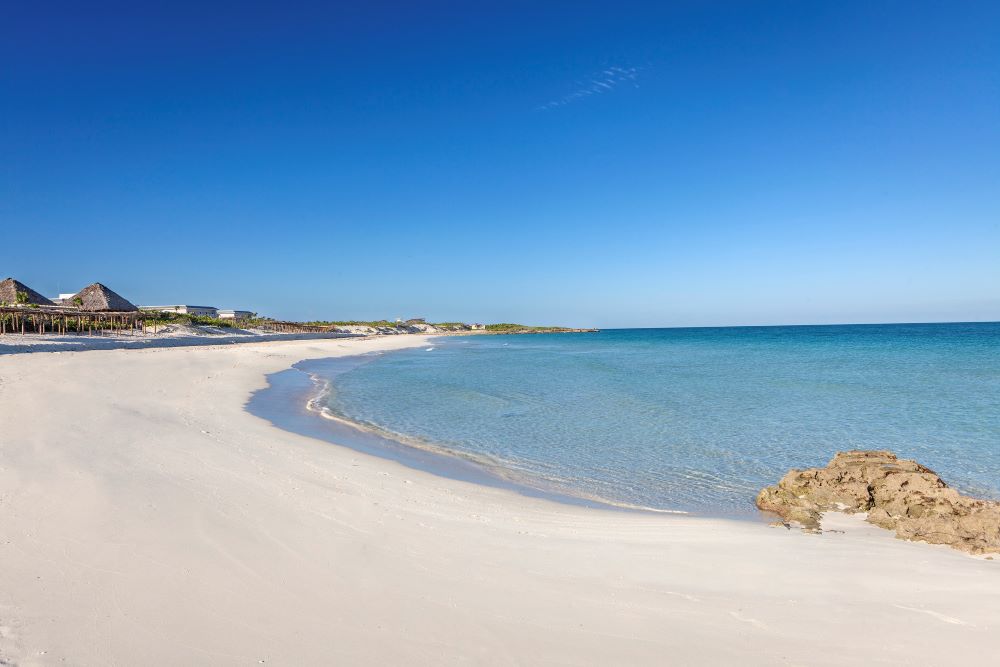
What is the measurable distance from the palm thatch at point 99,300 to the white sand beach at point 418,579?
46.7m

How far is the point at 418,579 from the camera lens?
4062 mm

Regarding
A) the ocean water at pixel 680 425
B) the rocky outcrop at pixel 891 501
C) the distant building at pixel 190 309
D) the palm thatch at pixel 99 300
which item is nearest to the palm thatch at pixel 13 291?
the palm thatch at pixel 99 300

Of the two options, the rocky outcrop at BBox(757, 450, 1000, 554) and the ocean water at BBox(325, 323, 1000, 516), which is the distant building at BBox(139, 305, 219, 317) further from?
the rocky outcrop at BBox(757, 450, 1000, 554)

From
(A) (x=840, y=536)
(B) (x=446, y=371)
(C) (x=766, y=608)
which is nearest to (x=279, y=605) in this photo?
(C) (x=766, y=608)

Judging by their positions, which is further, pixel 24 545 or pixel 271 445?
pixel 271 445

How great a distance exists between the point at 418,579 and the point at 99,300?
53311mm

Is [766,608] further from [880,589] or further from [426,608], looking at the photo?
[426,608]

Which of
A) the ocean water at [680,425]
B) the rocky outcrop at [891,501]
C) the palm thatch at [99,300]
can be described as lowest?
the ocean water at [680,425]

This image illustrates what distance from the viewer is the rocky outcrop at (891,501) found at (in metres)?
5.34

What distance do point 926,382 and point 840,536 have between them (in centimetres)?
2162

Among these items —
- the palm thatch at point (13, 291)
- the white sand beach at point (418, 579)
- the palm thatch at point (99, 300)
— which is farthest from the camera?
the palm thatch at point (99, 300)

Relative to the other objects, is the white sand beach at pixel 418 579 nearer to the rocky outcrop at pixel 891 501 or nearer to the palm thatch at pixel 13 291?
the rocky outcrop at pixel 891 501

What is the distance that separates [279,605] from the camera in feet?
11.6

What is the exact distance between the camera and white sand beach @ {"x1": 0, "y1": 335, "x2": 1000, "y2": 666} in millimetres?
3160
